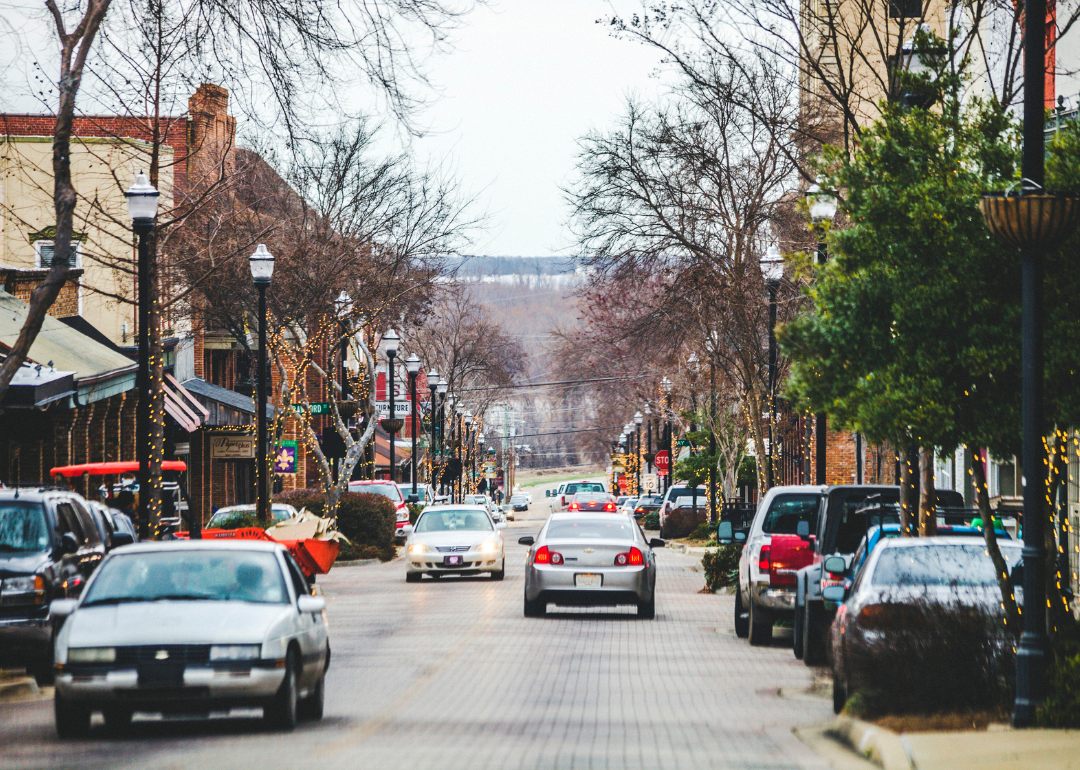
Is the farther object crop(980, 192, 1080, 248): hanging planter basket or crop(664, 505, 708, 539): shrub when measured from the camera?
crop(664, 505, 708, 539): shrub

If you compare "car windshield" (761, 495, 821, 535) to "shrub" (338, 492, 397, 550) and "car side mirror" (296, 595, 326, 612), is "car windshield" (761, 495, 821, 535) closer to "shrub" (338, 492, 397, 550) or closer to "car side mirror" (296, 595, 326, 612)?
"car side mirror" (296, 595, 326, 612)

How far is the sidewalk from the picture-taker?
340 inches

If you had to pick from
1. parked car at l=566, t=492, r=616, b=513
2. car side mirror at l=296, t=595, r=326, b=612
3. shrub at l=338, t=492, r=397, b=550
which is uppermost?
car side mirror at l=296, t=595, r=326, b=612

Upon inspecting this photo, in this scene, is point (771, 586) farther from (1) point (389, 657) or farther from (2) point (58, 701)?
(2) point (58, 701)

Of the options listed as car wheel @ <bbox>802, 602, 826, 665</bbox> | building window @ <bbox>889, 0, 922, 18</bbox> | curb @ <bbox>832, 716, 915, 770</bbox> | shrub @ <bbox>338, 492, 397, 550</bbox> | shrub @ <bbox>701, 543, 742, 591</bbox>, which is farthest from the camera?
shrub @ <bbox>338, 492, 397, 550</bbox>

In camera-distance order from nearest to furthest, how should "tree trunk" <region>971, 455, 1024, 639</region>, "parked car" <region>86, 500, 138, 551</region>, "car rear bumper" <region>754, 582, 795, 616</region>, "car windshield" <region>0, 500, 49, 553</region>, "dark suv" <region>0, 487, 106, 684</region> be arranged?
"tree trunk" <region>971, 455, 1024, 639</region> < "dark suv" <region>0, 487, 106, 684</region> < "car windshield" <region>0, 500, 49, 553</region> < "parked car" <region>86, 500, 138, 551</region> < "car rear bumper" <region>754, 582, 795, 616</region>

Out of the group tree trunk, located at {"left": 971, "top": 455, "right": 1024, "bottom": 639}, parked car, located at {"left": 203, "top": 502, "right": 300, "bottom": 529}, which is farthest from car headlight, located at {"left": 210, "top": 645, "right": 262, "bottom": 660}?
parked car, located at {"left": 203, "top": 502, "right": 300, "bottom": 529}

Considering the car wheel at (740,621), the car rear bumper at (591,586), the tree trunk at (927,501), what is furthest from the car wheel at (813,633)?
the car rear bumper at (591,586)

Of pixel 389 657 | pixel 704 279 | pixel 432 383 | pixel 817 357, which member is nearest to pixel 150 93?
pixel 389 657

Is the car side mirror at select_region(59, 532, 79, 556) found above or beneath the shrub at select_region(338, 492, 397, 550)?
above

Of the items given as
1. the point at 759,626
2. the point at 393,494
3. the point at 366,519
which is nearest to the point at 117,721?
the point at 759,626

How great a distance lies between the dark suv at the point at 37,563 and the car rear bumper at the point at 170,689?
409cm

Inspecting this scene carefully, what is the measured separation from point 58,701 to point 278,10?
7.88 m

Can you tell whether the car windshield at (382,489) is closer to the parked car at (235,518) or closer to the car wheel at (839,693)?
the parked car at (235,518)
